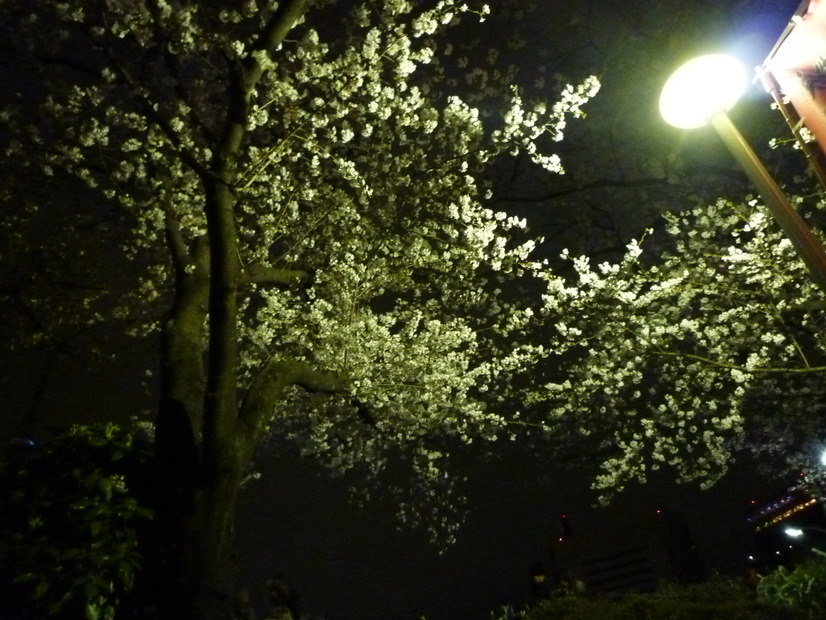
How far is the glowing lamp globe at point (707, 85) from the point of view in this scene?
160 inches

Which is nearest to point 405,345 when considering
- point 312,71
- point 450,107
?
point 450,107

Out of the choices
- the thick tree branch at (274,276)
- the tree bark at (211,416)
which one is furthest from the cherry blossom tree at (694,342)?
the tree bark at (211,416)

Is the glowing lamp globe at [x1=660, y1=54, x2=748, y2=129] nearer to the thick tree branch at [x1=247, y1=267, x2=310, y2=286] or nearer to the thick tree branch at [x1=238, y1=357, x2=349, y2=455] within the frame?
the thick tree branch at [x1=238, y1=357, x2=349, y2=455]

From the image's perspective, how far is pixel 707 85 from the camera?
13.4 ft

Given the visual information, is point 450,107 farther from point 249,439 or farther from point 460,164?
point 249,439

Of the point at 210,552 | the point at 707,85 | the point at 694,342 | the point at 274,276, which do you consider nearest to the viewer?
the point at 707,85

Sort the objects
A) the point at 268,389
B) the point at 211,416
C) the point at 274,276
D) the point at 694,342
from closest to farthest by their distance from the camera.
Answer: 1. the point at 211,416
2. the point at 268,389
3. the point at 274,276
4. the point at 694,342

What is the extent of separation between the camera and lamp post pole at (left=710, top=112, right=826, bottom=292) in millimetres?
3445

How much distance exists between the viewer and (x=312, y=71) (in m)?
7.07

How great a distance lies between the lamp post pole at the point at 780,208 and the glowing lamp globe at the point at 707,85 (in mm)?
85

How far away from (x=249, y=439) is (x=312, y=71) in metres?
3.93

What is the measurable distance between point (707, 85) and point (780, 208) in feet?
3.09

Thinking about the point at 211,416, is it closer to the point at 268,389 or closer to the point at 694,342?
the point at 268,389

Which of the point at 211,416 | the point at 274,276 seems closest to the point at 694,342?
the point at 274,276
